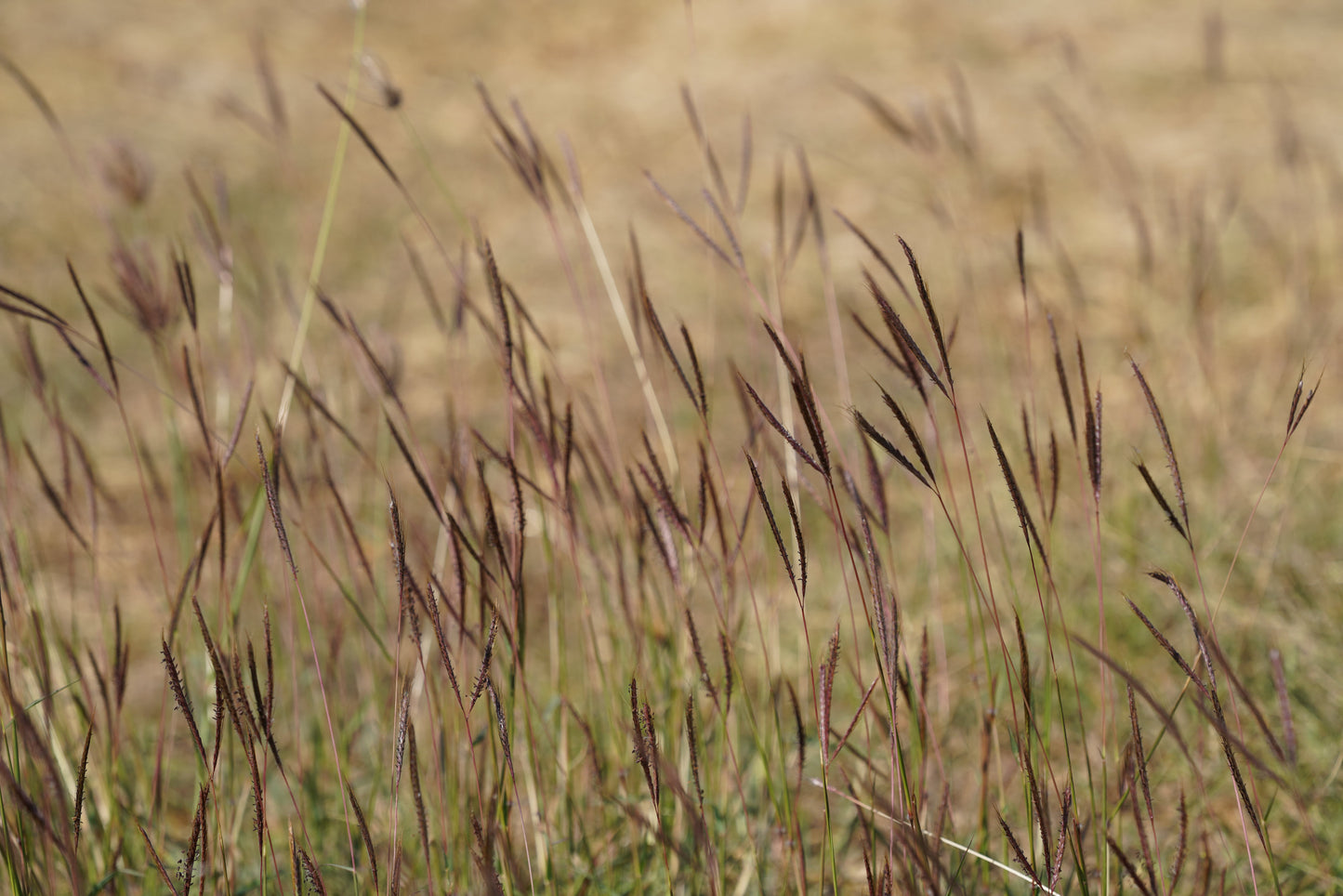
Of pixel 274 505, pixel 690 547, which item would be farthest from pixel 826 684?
pixel 690 547

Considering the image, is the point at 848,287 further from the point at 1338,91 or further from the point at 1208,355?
the point at 1338,91

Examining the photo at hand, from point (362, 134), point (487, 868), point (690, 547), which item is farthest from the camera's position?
point (690, 547)

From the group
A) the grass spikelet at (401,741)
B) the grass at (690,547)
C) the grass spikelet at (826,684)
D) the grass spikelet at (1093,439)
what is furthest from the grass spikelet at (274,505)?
the grass spikelet at (1093,439)

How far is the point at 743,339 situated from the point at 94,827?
2.23m

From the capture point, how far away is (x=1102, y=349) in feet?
8.54

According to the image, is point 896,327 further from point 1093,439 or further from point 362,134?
point 362,134

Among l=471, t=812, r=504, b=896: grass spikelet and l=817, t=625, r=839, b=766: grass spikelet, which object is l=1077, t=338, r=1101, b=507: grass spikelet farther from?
l=471, t=812, r=504, b=896: grass spikelet

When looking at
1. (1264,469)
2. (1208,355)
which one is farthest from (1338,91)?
(1208,355)

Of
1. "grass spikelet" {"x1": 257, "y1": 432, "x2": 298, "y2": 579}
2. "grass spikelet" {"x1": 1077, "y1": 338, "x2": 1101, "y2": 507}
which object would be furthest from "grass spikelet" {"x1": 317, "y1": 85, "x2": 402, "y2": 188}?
"grass spikelet" {"x1": 1077, "y1": 338, "x2": 1101, "y2": 507}

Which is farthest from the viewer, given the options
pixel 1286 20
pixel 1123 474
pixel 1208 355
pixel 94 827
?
pixel 1286 20

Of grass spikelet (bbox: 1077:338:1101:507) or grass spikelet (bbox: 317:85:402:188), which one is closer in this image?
grass spikelet (bbox: 1077:338:1101:507)

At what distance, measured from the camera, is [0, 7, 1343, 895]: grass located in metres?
0.63

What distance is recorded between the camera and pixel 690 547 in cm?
98

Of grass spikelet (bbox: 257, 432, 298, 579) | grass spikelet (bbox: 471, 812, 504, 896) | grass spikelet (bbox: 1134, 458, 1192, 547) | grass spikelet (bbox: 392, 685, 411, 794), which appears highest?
grass spikelet (bbox: 257, 432, 298, 579)
